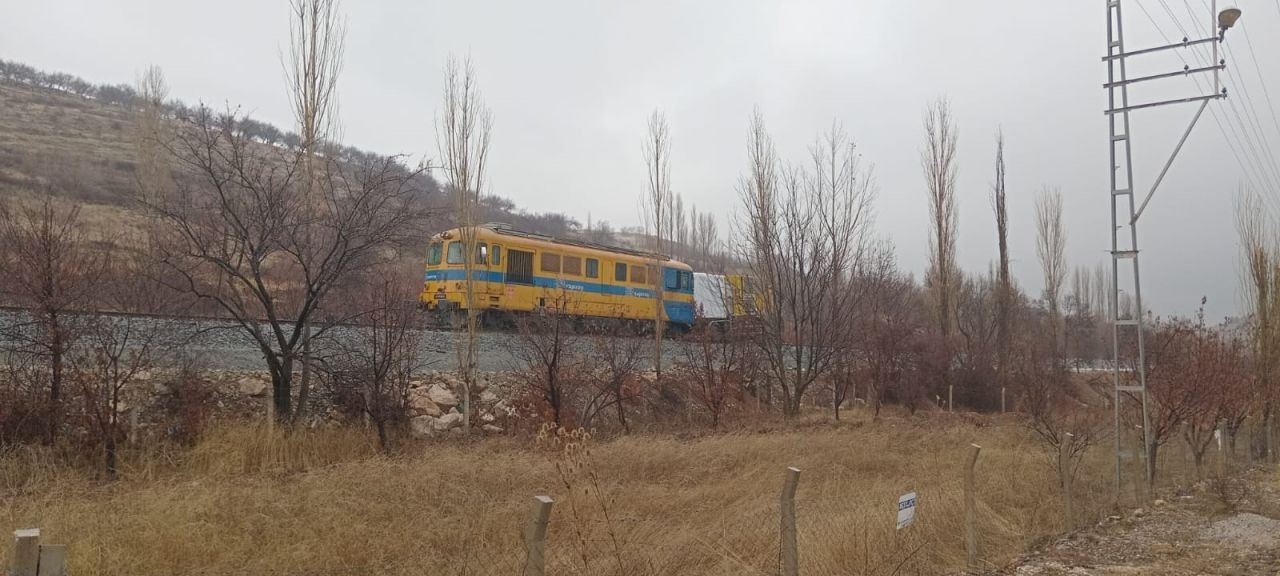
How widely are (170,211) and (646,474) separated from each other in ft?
25.4

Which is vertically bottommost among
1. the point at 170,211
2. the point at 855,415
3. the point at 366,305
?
the point at 855,415

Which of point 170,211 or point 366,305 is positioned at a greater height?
point 170,211

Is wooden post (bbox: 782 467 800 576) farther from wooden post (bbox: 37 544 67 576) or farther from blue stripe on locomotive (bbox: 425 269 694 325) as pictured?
blue stripe on locomotive (bbox: 425 269 694 325)

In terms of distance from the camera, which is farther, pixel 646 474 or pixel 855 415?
pixel 855 415

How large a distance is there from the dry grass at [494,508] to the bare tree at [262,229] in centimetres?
194

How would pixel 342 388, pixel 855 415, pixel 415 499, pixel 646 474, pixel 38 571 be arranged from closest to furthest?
pixel 38 571 < pixel 415 499 < pixel 646 474 < pixel 342 388 < pixel 855 415

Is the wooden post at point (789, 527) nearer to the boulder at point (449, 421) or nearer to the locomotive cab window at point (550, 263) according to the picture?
the boulder at point (449, 421)

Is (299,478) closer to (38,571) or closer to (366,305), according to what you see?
(366,305)

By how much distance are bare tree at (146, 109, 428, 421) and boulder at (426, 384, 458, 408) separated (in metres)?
2.60

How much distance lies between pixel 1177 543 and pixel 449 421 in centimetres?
1035

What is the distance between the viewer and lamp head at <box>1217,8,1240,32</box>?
10.0 m

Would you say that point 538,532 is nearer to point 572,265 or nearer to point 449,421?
point 449,421

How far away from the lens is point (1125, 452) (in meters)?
12.0

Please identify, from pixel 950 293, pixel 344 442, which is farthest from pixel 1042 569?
pixel 950 293
